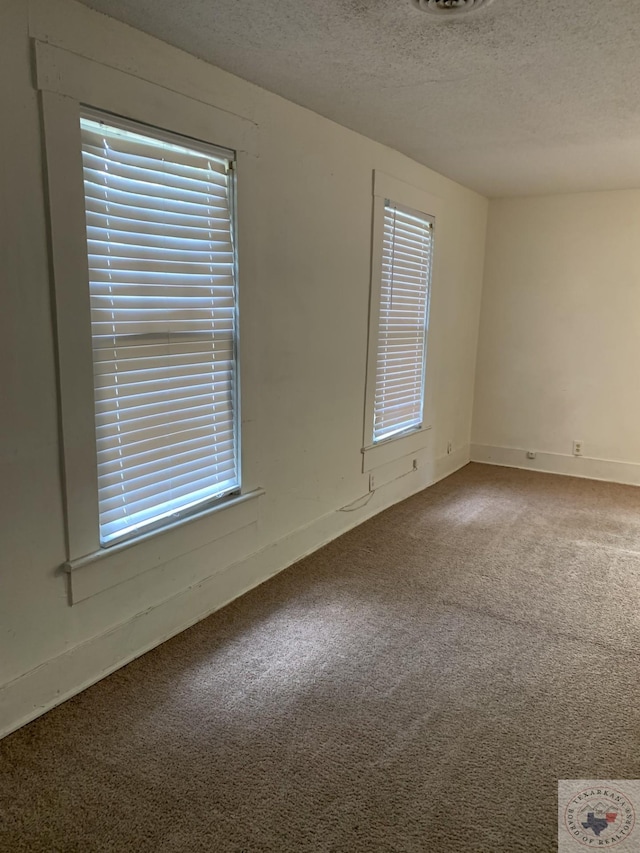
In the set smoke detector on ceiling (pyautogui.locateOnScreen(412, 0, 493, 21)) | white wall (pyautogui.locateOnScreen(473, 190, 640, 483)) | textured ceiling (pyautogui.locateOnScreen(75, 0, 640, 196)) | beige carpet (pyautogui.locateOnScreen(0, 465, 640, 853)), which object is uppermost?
textured ceiling (pyautogui.locateOnScreen(75, 0, 640, 196))

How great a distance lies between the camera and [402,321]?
4402 millimetres

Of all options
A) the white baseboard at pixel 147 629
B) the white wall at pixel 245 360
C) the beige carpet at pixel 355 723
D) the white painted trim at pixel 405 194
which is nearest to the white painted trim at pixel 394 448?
the white wall at pixel 245 360

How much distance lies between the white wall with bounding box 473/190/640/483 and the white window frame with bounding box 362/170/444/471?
1264 millimetres

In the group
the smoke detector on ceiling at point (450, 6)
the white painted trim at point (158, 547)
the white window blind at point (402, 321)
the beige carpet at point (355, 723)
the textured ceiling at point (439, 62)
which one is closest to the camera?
the beige carpet at point (355, 723)

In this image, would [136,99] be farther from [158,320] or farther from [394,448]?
[394,448]

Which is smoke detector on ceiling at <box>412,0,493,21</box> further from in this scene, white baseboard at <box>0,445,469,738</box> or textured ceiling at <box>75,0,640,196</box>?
white baseboard at <box>0,445,469,738</box>

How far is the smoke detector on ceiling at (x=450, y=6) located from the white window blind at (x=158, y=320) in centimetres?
105

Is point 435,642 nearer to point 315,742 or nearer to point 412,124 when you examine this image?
point 315,742

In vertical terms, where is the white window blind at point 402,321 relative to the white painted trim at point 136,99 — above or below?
below

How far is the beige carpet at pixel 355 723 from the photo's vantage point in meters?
1.75

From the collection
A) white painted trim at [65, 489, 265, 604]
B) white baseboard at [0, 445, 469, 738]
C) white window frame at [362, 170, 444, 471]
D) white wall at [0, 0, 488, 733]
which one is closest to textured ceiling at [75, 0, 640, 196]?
white wall at [0, 0, 488, 733]

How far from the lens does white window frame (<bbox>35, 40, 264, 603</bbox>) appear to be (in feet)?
6.54

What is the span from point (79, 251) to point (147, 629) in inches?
62.6

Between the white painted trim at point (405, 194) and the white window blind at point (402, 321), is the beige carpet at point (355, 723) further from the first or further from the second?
the white painted trim at point (405, 194)
